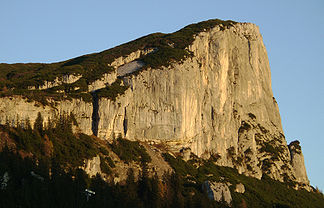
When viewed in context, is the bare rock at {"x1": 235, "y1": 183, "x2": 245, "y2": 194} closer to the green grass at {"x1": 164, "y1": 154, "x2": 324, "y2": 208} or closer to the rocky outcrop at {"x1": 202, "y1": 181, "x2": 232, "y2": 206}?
the green grass at {"x1": 164, "y1": 154, "x2": 324, "y2": 208}

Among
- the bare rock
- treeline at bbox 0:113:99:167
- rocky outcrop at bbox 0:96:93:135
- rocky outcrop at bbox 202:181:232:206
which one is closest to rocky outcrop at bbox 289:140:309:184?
the bare rock

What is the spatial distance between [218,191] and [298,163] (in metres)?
44.9

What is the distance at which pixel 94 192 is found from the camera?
319 feet

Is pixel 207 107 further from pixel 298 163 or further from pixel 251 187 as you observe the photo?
pixel 298 163

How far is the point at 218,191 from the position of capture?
116438 mm

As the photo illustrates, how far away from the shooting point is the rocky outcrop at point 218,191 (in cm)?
11512

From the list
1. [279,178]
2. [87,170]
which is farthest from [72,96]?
[279,178]

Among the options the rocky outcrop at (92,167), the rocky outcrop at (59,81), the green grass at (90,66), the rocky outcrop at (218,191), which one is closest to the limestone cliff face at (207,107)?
the green grass at (90,66)

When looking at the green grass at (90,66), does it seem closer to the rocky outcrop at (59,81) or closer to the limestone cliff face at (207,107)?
the rocky outcrop at (59,81)

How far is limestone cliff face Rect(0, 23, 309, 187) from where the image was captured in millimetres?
119750

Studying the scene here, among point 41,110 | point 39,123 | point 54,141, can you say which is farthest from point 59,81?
point 54,141

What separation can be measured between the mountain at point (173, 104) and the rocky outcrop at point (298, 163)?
271 mm

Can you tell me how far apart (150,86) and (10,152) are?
128 feet

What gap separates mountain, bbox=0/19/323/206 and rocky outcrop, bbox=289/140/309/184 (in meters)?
0.27
